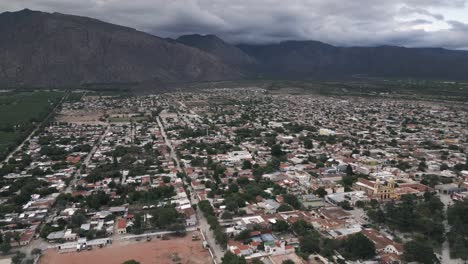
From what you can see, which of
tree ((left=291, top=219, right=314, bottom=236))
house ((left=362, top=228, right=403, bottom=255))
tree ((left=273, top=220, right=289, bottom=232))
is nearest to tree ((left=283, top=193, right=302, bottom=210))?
tree ((left=291, top=219, right=314, bottom=236))

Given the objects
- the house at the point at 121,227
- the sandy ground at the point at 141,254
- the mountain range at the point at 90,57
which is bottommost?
the sandy ground at the point at 141,254

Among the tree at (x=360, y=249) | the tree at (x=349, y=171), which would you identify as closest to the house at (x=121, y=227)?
the tree at (x=360, y=249)

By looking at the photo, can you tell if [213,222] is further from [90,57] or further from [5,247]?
[90,57]

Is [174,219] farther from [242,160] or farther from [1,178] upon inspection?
[1,178]

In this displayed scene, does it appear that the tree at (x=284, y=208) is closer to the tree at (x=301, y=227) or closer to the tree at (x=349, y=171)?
the tree at (x=301, y=227)

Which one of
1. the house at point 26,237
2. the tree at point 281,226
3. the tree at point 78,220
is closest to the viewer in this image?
the house at point 26,237
